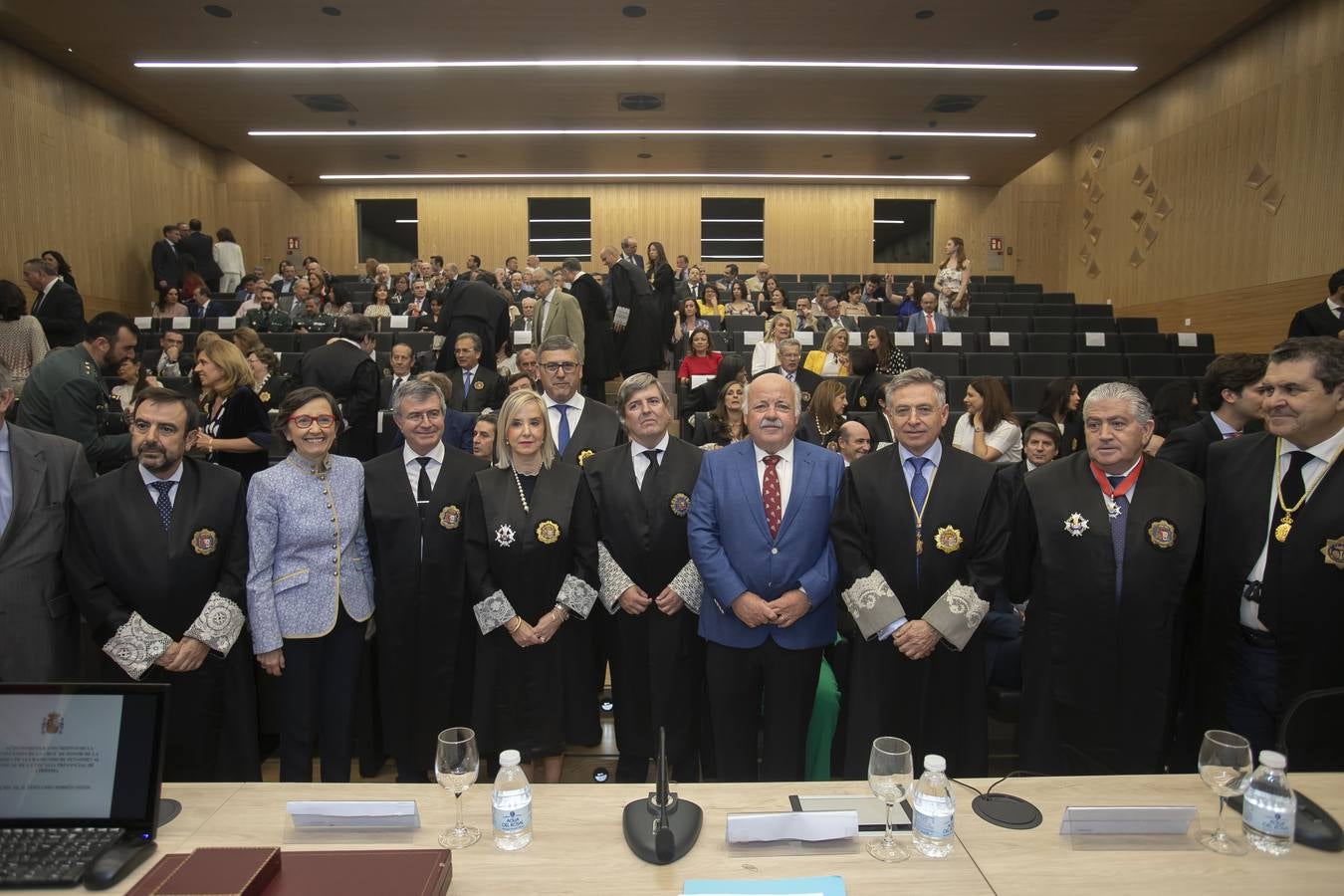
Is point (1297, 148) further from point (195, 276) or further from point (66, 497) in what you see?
point (195, 276)

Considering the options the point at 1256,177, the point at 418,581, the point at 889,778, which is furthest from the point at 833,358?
the point at 1256,177

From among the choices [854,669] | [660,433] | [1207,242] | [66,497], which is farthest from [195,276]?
[1207,242]

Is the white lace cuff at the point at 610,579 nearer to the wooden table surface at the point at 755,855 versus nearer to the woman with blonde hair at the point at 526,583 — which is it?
the woman with blonde hair at the point at 526,583

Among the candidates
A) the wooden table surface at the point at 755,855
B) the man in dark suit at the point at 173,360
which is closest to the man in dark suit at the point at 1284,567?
the wooden table surface at the point at 755,855

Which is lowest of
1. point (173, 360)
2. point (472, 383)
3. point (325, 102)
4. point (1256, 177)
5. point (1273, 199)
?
point (472, 383)

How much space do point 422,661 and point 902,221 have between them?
15.7m

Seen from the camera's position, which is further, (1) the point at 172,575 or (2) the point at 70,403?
(2) the point at 70,403

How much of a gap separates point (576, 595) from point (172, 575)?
1.33 m

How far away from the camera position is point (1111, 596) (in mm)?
2492

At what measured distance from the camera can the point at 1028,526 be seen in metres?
2.68

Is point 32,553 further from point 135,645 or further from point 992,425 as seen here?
point 992,425

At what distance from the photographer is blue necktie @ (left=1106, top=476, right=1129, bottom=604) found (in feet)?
8.24

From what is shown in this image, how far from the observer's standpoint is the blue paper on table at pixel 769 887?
1.33m

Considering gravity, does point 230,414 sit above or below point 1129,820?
above
